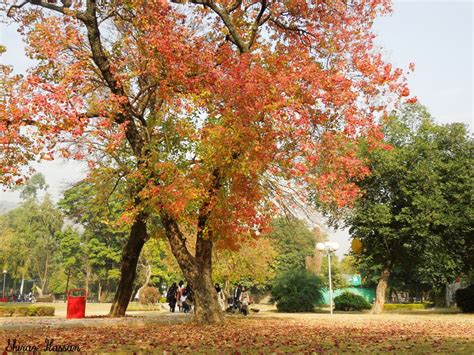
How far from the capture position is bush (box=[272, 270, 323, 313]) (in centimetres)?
3294

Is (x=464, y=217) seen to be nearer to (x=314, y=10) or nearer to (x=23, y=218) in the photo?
(x=314, y=10)

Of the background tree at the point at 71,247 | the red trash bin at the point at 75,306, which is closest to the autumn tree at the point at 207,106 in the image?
the red trash bin at the point at 75,306

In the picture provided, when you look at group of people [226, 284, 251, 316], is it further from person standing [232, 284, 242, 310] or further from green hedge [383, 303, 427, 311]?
green hedge [383, 303, 427, 311]

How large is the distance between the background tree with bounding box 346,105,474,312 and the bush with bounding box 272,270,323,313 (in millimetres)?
4223

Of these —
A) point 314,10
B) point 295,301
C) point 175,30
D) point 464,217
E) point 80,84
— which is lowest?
point 295,301

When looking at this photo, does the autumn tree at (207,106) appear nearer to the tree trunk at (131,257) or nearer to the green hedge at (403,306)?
the tree trunk at (131,257)

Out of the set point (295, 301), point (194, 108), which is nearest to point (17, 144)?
point (194, 108)

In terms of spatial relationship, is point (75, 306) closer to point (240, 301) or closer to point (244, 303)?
point (244, 303)

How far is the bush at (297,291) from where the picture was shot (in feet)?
108

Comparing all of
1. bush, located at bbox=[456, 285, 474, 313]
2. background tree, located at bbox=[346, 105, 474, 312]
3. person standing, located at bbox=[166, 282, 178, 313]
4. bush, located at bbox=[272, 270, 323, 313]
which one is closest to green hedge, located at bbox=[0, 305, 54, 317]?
person standing, located at bbox=[166, 282, 178, 313]

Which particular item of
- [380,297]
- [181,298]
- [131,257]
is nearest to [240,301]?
[181,298]

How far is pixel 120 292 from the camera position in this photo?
2181cm

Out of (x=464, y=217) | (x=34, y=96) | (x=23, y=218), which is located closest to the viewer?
(x=34, y=96)

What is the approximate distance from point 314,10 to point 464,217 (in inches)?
734
